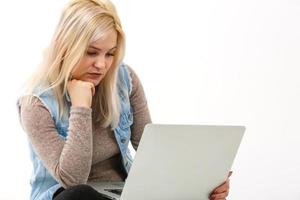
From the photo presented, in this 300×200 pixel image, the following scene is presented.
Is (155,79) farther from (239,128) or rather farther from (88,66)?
(239,128)

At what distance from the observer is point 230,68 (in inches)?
86.7

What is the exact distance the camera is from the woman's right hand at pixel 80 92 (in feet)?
4.61

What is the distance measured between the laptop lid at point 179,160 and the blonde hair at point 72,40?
12.4 inches

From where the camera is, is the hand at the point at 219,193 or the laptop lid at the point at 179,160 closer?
the laptop lid at the point at 179,160

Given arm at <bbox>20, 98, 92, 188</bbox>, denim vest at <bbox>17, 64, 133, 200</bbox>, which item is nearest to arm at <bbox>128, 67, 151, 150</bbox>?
denim vest at <bbox>17, 64, 133, 200</bbox>

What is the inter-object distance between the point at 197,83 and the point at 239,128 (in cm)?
89

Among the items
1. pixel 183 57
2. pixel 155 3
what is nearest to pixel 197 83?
pixel 183 57

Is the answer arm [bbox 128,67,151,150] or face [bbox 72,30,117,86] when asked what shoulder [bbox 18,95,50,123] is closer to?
face [bbox 72,30,117,86]

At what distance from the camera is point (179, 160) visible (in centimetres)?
125

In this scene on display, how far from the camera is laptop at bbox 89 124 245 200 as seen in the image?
1.21 meters

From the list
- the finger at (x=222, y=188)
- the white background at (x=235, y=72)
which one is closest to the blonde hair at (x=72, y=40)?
the finger at (x=222, y=188)

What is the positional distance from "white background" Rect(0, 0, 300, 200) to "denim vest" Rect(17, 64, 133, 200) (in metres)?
0.55

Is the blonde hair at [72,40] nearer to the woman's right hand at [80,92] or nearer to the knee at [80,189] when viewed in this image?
the woman's right hand at [80,92]

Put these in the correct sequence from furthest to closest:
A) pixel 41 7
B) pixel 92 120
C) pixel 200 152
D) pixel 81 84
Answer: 1. pixel 41 7
2. pixel 92 120
3. pixel 81 84
4. pixel 200 152
